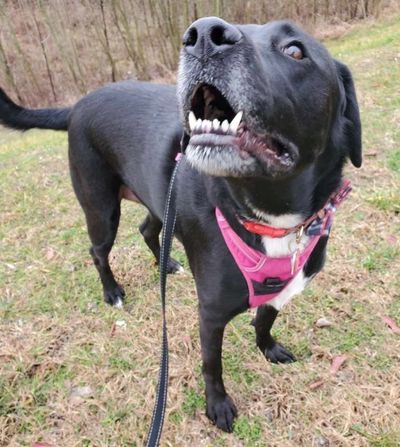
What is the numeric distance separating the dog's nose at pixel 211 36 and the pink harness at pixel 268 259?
805mm

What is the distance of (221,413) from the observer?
2420 mm

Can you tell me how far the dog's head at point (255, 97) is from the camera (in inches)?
51.6

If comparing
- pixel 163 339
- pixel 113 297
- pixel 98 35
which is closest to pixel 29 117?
pixel 113 297

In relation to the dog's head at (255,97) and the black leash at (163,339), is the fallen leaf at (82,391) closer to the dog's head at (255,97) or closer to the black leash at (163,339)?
the black leash at (163,339)

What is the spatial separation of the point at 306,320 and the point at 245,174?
174 centimetres

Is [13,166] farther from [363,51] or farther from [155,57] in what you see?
[155,57]

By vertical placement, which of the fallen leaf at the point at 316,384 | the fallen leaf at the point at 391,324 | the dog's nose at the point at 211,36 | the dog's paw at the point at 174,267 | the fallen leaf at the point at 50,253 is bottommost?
the fallen leaf at the point at 50,253


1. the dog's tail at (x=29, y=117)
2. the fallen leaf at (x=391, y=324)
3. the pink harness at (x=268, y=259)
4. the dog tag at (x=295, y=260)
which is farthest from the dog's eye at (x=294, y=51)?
the fallen leaf at (x=391, y=324)

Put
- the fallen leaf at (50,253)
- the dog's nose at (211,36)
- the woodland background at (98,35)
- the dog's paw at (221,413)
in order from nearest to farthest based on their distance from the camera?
the dog's nose at (211,36) → the dog's paw at (221,413) → the fallen leaf at (50,253) → the woodland background at (98,35)

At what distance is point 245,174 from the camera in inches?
57.8

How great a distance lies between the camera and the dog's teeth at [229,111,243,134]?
4.49ft

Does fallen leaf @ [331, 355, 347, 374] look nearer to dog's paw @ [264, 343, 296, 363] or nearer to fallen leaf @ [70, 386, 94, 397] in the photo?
dog's paw @ [264, 343, 296, 363]

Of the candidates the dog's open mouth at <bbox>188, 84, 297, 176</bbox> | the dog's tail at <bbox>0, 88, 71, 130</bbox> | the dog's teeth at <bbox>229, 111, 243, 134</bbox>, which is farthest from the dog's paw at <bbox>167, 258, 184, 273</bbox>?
the dog's teeth at <bbox>229, 111, 243, 134</bbox>

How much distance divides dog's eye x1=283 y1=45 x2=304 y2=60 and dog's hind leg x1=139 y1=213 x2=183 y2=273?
1842 mm
